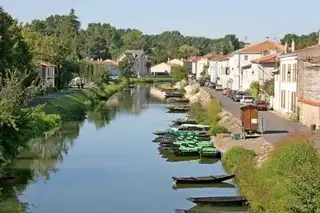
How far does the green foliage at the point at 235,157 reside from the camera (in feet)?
97.0

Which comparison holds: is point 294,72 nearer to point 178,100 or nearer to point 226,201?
point 226,201

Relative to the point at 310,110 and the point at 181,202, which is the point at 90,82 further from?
the point at 181,202

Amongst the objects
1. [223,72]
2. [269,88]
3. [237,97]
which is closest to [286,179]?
[269,88]

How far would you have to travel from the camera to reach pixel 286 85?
49.3 meters

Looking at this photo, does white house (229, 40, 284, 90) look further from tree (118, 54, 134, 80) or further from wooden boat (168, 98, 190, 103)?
tree (118, 54, 134, 80)

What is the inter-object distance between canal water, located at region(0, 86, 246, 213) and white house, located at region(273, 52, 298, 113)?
10.5 metres

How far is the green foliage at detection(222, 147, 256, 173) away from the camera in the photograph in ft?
97.0

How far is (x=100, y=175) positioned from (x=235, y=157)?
6.56m

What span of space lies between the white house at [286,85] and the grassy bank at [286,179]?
17824 millimetres

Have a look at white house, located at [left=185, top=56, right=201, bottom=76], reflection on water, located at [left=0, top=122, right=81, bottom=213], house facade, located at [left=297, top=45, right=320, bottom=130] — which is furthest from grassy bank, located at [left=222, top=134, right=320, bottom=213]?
white house, located at [left=185, top=56, right=201, bottom=76]

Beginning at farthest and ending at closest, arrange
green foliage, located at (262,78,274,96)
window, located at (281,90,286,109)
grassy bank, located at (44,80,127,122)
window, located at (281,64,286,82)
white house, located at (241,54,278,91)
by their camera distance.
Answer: white house, located at (241,54,278,91) → green foliage, located at (262,78,274,96) → grassy bank, located at (44,80,127,122) → window, located at (281,64,286,82) → window, located at (281,90,286,109)

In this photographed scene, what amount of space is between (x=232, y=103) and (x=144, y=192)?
Answer: 37993 mm

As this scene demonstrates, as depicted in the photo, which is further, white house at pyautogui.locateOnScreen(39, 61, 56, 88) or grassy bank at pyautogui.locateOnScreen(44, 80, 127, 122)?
white house at pyautogui.locateOnScreen(39, 61, 56, 88)

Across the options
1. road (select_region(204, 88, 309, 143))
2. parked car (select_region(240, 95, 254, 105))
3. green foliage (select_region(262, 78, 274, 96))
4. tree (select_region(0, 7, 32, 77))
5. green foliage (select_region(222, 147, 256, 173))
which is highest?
tree (select_region(0, 7, 32, 77))
